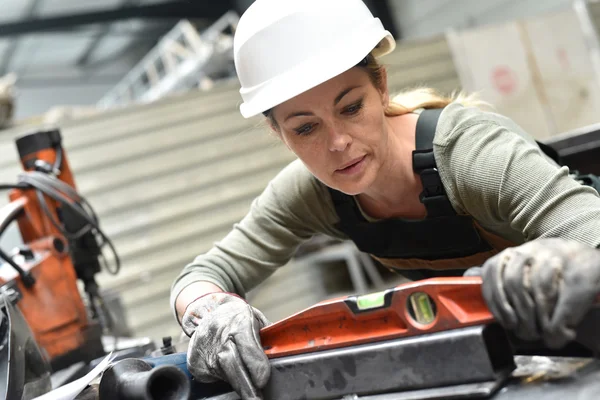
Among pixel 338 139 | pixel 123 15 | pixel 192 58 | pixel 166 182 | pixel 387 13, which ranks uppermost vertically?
pixel 123 15

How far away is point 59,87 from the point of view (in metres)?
9.97

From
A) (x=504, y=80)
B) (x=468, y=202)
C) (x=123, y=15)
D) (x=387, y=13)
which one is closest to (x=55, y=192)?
(x=468, y=202)

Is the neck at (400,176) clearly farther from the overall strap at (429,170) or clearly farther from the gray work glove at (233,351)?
the gray work glove at (233,351)

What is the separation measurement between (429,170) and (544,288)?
1.86 feet

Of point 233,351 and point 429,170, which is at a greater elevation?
point 429,170

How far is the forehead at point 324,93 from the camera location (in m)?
1.05

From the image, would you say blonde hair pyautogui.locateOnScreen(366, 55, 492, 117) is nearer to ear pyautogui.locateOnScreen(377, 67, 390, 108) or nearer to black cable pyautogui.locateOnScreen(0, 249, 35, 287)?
ear pyautogui.locateOnScreen(377, 67, 390, 108)

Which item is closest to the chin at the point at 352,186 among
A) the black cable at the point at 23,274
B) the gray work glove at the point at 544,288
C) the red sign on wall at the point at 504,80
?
the gray work glove at the point at 544,288

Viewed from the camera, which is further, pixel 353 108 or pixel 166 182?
pixel 166 182

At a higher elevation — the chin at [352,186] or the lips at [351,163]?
the lips at [351,163]

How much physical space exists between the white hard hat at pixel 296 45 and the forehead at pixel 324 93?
3 centimetres

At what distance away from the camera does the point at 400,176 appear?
128 cm

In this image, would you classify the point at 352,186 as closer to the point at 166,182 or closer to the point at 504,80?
the point at 166,182

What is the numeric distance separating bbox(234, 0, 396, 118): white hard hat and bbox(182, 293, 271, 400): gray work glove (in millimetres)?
367
